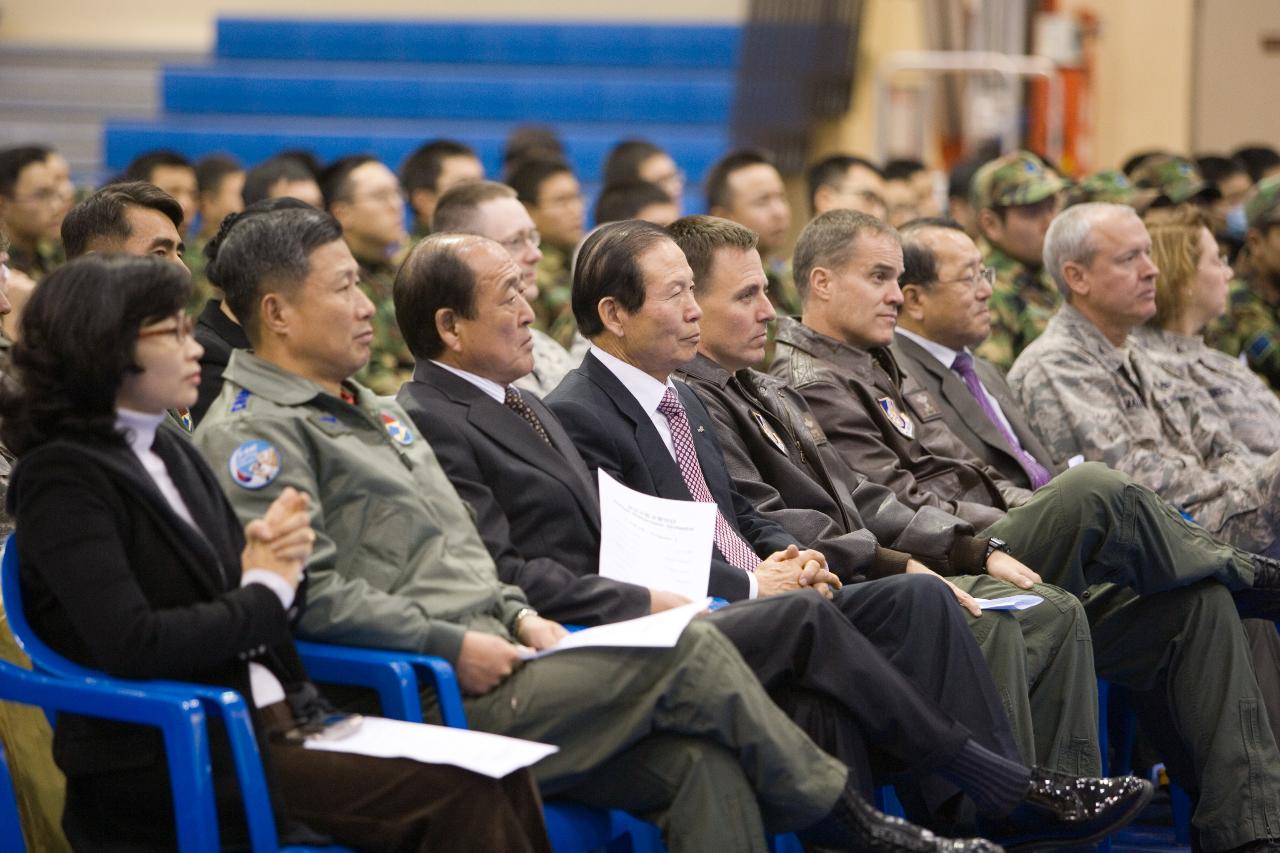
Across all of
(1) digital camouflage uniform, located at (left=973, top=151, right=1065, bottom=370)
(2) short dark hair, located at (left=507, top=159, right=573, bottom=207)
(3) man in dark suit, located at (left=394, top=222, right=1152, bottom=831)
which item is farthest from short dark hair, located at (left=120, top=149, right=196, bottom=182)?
(3) man in dark suit, located at (left=394, top=222, right=1152, bottom=831)

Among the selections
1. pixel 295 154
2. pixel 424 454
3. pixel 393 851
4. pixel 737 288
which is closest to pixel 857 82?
pixel 295 154

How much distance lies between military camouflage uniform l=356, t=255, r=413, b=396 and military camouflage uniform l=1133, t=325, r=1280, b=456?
2.06 metres

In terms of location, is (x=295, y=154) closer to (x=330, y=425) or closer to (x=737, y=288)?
(x=737, y=288)

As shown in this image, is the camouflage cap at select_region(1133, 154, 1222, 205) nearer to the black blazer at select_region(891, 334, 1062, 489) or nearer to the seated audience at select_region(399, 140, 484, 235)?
the black blazer at select_region(891, 334, 1062, 489)

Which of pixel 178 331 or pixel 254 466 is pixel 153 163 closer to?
pixel 254 466

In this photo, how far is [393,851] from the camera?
2258mm

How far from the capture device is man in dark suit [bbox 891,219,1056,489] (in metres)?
4.04

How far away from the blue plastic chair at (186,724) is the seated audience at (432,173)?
3.82 m

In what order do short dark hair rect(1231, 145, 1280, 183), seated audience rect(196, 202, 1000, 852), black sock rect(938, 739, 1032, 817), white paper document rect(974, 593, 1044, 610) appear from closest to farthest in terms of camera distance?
seated audience rect(196, 202, 1000, 852) < black sock rect(938, 739, 1032, 817) < white paper document rect(974, 593, 1044, 610) < short dark hair rect(1231, 145, 1280, 183)

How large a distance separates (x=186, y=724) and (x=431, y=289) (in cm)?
105

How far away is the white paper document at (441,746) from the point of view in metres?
2.19

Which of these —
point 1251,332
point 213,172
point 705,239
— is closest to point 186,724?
point 705,239

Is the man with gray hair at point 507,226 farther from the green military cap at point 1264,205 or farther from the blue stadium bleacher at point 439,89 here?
the blue stadium bleacher at point 439,89

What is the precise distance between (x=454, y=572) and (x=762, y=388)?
1.11 m
